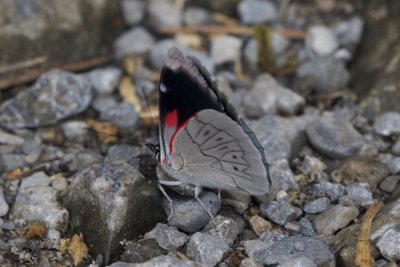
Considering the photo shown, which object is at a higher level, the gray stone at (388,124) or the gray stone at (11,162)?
the gray stone at (388,124)

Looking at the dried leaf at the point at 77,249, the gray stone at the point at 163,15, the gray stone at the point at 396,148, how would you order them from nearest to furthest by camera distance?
the dried leaf at the point at 77,249
the gray stone at the point at 396,148
the gray stone at the point at 163,15

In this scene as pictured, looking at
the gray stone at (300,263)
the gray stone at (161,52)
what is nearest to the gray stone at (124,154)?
the gray stone at (161,52)

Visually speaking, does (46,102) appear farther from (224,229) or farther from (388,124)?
(388,124)

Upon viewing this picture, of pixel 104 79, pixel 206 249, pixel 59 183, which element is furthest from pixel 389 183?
pixel 104 79

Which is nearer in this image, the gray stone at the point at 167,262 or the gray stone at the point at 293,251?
the gray stone at the point at 167,262

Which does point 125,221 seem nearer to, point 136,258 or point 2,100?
point 136,258

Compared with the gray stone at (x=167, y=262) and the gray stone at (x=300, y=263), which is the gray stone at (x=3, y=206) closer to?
the gray stone at (x=167, y=262)

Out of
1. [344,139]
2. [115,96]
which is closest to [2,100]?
[115,96]
